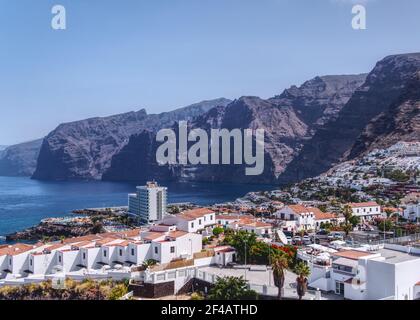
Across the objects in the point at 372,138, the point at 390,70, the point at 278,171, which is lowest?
the point at 278,171

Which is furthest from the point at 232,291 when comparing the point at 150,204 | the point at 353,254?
the point at 150,204

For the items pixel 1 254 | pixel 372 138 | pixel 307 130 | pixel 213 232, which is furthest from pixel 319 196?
pixel 307 130

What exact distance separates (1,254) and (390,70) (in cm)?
16140

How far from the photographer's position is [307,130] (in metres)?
198

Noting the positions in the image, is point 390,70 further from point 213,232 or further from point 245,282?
point 245,282

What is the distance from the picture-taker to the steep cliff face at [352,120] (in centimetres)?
15875

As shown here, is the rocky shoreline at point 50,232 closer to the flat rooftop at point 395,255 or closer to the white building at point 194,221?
the white building at point 194,221

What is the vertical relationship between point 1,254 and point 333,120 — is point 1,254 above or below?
below

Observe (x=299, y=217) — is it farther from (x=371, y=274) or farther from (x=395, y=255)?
(x=371, y=274)

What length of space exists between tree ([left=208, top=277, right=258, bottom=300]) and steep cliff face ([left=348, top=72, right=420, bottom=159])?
83.4m

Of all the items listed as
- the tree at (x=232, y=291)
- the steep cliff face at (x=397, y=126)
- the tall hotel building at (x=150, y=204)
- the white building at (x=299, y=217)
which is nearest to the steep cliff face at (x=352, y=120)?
the steep cliff face at (x=397, y=126)

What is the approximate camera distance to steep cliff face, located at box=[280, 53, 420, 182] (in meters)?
159

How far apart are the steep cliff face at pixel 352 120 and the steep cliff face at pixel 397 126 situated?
4361cm

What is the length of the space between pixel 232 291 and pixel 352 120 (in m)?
158
